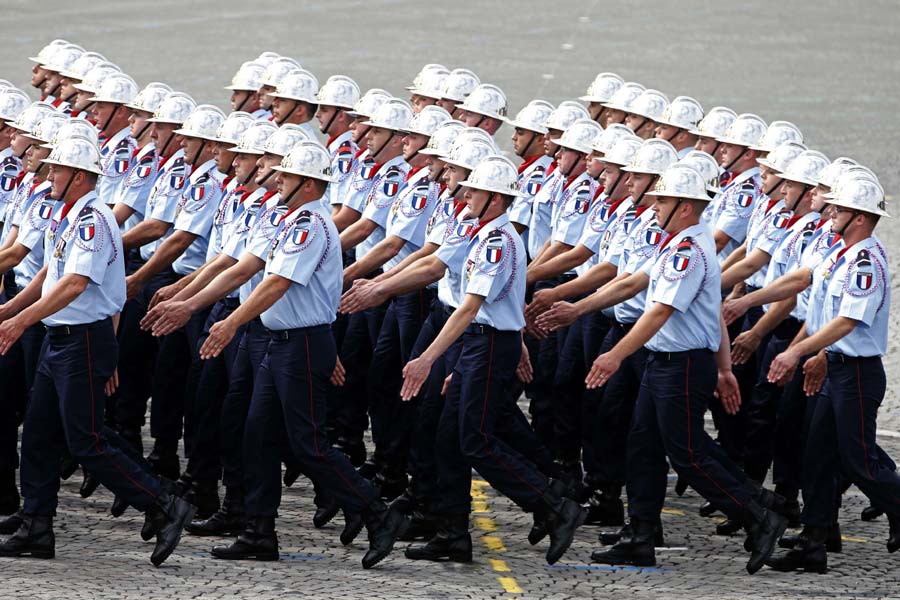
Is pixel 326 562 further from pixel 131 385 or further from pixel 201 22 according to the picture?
pixel 201 22

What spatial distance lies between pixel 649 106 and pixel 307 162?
350cm

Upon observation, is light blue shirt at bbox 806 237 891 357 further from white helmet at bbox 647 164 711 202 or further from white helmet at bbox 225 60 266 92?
white helmet at bbox 225 60 266 92

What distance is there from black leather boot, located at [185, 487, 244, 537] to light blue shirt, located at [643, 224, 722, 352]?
2.31m

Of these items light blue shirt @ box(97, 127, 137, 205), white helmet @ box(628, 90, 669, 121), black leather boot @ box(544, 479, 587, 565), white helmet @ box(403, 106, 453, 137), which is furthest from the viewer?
white helmet @ box(628, 90, 669, 121)

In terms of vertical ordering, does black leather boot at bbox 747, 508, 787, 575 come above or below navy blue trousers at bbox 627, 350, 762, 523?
below

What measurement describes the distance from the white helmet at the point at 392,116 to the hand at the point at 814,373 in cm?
300

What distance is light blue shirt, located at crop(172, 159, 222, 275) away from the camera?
9738 millimetres

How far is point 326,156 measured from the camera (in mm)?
8719

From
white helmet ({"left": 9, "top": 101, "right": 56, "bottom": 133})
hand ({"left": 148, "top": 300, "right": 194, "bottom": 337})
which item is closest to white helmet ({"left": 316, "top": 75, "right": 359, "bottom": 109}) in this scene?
white helmet ({"left": 9, "top": 101, "right": 56, "bottom": 133})

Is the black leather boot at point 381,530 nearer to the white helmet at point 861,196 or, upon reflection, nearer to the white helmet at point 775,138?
the white helmet at point 861,196

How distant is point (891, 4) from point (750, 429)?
2060cm

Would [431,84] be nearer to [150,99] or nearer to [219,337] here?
[150,99]

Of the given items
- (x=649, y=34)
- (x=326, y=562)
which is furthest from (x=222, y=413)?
(x=649, y=34)

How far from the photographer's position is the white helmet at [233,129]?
9758 mm
